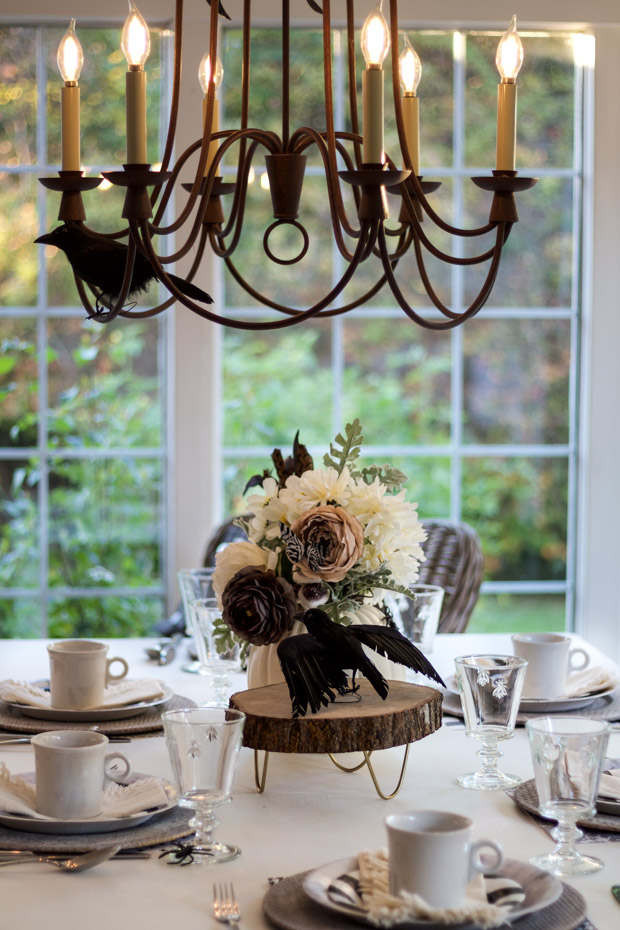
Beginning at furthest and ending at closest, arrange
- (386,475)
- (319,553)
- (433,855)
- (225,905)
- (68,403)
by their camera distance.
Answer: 1. (68,403)
2. (386,475)
3. (319,553)
4. (225,905)
5. (433,855)

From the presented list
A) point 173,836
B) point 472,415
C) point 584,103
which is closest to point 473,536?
point 472,415

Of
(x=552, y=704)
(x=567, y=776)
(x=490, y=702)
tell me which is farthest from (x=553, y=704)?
(x=567, y=776)

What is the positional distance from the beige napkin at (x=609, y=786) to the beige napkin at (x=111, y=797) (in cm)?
49

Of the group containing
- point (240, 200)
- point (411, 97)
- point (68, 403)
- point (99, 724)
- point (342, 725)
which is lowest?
point (99, 724)

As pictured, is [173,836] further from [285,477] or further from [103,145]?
[103,145]

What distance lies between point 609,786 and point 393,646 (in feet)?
0.98

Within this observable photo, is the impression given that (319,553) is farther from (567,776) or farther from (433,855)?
(433,855)

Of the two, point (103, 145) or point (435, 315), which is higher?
point (103, 145)

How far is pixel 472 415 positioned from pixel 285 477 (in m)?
1.60

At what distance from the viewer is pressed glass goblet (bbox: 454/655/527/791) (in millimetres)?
1315

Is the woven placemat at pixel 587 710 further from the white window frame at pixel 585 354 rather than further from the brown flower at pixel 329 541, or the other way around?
the white window frame at pixel 585 354

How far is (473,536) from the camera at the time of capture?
255cm

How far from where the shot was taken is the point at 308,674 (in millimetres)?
1296

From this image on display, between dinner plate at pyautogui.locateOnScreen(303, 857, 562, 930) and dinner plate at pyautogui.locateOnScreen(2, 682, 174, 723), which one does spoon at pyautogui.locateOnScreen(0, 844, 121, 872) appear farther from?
dinner plate at pyautogui.locateOnScreen(2, 682, 174, 723)
